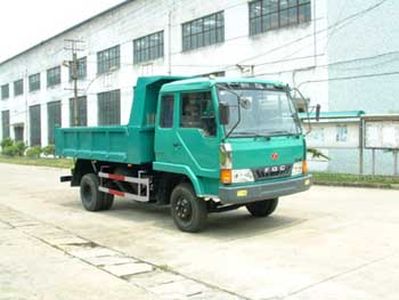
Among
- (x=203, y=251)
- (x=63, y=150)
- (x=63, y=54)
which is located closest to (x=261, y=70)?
(x=63, y=150)

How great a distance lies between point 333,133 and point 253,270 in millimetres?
13276

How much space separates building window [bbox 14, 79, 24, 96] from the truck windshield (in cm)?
6456

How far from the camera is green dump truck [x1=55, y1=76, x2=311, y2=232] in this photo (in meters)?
9.71

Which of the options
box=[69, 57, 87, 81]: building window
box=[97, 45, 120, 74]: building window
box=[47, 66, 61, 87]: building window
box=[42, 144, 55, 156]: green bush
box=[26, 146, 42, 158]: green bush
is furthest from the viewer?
box=[47, 66, 61, 87]: building window

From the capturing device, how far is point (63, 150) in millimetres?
14938


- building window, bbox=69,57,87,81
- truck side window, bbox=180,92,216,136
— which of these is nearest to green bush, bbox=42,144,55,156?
building window, bbox=69,57,87,81

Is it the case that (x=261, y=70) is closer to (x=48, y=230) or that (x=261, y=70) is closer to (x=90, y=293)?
(x=48, y=230)

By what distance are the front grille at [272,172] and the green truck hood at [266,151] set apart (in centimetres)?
7

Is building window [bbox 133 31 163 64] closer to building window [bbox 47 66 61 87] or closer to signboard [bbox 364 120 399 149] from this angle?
building window [bbox 47 66 61 87]

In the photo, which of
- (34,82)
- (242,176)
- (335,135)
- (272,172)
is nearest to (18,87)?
(34,82)

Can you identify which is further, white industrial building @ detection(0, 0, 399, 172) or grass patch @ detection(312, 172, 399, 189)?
white industrial building @ detection(0, 0, 399, 172)

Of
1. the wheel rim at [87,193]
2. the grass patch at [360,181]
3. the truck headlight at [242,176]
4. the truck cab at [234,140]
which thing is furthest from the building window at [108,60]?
the truck headlight at [242,176]

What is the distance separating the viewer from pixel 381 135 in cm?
1827

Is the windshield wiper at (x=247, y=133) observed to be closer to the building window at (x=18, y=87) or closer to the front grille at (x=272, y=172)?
the front grille at (x=272, y=172)
